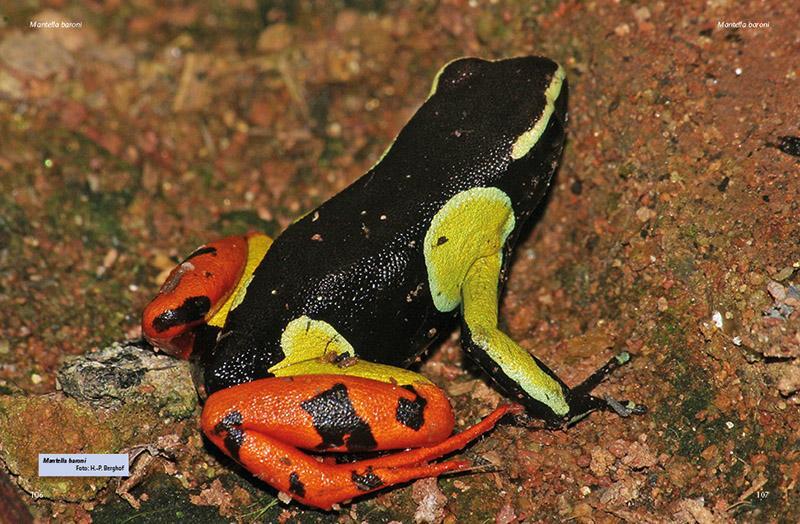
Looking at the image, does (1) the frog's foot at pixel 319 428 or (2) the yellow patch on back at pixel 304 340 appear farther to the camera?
(2) the yellow patch on back at pixel 304 340

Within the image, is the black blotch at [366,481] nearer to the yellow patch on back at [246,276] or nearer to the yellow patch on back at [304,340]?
the yellow patch on back at [304,340]

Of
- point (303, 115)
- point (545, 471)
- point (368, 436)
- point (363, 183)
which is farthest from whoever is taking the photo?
point (303, 115)

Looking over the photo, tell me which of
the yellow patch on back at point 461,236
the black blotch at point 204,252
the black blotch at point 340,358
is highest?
the black blotch at point 204,252

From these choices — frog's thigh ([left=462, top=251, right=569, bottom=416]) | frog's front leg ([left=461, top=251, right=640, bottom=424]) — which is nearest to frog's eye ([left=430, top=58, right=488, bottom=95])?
frog's thigh ([left=462, top=251, right=569, bottom=416])

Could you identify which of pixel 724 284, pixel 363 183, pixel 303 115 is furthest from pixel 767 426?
pixel 303 115

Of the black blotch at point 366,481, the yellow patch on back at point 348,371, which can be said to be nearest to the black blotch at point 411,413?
the yellow patch on back at point 348,371

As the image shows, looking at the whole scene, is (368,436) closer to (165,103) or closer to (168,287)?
(168,287)

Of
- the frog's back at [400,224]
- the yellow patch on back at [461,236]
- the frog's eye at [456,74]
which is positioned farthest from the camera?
the frog's eye at [456,74]
